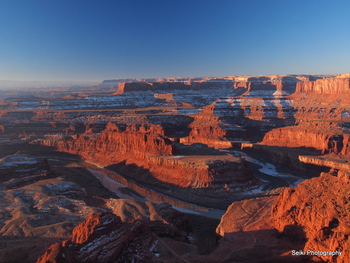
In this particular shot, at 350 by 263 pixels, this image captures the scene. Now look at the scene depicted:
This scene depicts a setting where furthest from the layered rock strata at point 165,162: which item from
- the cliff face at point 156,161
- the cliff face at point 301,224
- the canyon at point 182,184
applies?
the cliff face at point 301,224

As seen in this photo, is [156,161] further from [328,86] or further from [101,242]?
[328,86]

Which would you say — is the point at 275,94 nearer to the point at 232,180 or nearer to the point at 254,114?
the point at 254,114

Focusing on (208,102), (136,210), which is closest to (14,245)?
(136,210)

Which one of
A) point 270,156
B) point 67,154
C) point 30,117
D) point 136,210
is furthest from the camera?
point 30,117

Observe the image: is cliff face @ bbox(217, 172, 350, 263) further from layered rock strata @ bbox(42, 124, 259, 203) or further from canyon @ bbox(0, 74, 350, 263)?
layered rock strata @ bbox(42, 124, 259, 203)

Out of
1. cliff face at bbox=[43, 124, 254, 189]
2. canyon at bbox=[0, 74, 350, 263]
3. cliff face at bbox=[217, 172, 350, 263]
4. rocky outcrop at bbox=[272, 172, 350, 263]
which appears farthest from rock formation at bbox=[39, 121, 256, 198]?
rocky outcrop at bbox=[272, 172, 350, 263]
